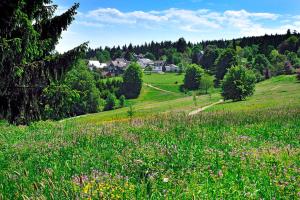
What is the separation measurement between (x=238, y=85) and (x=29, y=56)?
65562 mm

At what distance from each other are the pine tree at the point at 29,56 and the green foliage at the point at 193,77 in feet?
390

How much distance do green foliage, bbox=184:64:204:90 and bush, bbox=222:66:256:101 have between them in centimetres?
5554

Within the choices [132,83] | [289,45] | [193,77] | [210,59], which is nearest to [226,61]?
[193,77]

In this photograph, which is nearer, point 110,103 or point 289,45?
point 110,103

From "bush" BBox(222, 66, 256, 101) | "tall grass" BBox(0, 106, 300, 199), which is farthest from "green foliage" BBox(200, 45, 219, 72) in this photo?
"tall grass" BBox(0, 106, 300, 199)

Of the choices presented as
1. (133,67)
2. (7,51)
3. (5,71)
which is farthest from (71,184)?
(133,67)

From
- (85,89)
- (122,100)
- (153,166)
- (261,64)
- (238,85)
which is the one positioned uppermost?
(261,64)

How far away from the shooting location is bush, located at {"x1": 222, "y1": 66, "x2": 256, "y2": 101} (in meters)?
79.6

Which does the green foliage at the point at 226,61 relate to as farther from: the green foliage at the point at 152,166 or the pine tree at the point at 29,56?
the green foliage at the point at 152,166

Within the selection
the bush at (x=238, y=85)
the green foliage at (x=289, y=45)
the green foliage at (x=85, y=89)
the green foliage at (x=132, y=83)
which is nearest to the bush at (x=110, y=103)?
the green foliage at (x=85, y=89)

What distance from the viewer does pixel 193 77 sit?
140 metres

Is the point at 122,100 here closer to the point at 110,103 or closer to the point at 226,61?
the point at 110,103

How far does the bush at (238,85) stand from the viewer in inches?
3132

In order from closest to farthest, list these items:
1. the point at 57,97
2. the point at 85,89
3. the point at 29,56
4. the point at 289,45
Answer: the point at 29,56 < the point at 57,97 < the point at 85,89 < the point at 289,45
